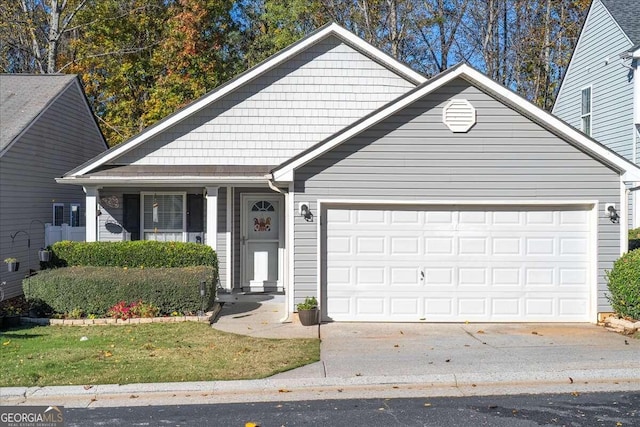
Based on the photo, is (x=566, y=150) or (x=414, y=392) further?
(x=566, y=150)

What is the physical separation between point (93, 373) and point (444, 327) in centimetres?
607

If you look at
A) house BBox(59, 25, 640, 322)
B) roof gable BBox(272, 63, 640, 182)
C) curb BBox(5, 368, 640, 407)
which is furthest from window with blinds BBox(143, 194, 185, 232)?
curb BBox(5, 368, 640, 407)

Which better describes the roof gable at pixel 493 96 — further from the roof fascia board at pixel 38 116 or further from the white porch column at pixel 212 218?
the roof fascia board at pixel 38 116

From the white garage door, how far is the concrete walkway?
0.84 meters

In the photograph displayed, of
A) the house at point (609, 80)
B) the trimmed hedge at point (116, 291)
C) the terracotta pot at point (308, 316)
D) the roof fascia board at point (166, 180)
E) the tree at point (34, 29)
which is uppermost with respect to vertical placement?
the tree at point (34, 29)

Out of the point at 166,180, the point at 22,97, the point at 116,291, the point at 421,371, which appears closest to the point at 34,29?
the point at 22,97

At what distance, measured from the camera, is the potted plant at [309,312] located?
1146cm

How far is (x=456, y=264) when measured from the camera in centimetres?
1190

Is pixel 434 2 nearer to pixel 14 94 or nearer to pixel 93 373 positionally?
pixel 14 94

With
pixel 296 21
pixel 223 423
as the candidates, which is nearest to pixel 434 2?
pixel 296 21

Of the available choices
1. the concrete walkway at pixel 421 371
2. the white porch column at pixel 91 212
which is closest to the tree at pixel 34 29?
the white porch column at pixel 91 212

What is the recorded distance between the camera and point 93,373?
8.23 metres

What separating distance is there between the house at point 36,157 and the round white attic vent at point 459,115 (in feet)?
32.6
